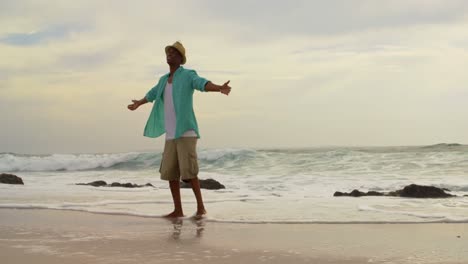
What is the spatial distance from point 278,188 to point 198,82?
239 inches

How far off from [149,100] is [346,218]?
2.41 m

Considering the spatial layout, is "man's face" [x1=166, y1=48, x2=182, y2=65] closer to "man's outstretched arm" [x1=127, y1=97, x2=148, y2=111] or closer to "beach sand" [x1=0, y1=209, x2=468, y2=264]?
"man's outstretched arm" [x1=127, y1=97, x2=148, y2=111]

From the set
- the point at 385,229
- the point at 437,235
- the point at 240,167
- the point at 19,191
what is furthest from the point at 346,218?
the point at 240,167

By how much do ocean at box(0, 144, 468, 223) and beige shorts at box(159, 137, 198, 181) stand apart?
0.40 meters

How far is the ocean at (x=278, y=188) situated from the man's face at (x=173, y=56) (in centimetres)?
154

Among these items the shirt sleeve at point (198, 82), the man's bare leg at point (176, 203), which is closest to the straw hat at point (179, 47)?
the shirt sleeve at point (198, 82)

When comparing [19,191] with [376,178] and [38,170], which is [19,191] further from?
[38,170]

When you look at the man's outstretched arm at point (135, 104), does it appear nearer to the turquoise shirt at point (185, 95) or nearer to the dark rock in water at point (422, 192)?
the turquoise shirt at point (185, 95)

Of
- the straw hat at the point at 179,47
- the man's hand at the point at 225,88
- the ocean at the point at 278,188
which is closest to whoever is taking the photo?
the man's hand at the point at 225,88

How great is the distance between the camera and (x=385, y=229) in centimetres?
420

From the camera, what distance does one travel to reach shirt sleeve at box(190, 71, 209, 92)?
16.9 feet

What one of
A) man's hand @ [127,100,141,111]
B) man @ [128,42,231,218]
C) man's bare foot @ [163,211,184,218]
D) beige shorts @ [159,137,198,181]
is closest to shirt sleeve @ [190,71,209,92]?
man @ [128,42,231,218]

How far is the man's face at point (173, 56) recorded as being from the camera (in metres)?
5.44

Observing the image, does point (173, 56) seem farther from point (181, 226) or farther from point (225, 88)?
point (181, 226)
